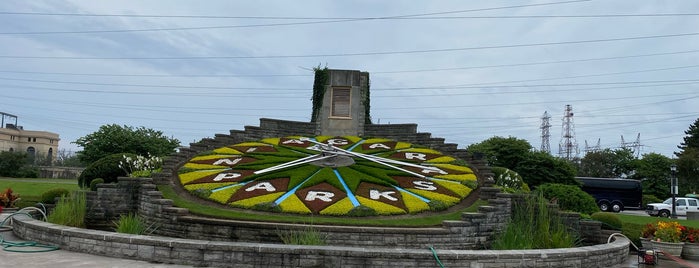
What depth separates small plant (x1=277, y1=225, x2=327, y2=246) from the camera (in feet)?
30.3

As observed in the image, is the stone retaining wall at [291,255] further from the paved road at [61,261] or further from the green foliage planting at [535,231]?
the green foliage planting at [535,231]

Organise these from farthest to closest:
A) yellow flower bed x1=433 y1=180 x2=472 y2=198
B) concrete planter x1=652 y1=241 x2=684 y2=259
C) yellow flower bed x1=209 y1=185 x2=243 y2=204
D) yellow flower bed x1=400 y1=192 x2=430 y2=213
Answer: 1. yellow flower bed x1=433 y1=180 x2=472 y2=198
2. yellow flower bed x1=209 y1=185 x2=243 y2=204
3. yellow flower bed x1=400 y1=192 x2=430 y2=213
4. concrete planter x1=652 y1=241 x2=684 y2=259

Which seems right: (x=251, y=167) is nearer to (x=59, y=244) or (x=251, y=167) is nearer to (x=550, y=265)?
(x=59, y=244)

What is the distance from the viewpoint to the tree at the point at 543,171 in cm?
2959

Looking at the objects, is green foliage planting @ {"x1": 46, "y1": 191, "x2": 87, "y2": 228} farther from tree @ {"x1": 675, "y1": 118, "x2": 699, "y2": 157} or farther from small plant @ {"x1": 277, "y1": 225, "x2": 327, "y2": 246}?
tree @ {"x1": 675, "y1": 118, "x2": 699, "y2": 157}

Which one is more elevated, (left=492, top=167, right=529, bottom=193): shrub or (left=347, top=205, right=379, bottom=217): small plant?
(left=492, top=167, right=529, bottom=193): shrub

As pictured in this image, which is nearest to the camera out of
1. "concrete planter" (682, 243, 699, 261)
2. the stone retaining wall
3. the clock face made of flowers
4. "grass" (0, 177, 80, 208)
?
the stone retaining wall

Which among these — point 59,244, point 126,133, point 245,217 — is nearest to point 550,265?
point 245,217

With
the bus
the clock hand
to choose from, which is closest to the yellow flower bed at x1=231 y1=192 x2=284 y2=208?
the clock hand

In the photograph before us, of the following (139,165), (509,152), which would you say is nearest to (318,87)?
(139,165)

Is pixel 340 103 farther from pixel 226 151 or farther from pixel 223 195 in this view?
pixel 223 195

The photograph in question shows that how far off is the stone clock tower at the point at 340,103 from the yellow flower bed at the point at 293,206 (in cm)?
965

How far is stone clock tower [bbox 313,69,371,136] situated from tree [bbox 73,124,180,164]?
13.5 m

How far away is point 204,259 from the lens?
8.59 metres
